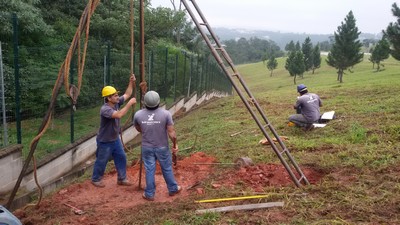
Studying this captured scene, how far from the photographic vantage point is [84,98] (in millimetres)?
10531

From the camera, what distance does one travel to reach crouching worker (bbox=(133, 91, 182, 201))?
5.60 meters

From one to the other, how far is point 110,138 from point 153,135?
101 centimetres

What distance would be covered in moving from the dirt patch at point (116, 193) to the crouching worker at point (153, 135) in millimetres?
363

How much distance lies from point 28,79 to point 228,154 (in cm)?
491

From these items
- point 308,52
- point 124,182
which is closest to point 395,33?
point 124,182

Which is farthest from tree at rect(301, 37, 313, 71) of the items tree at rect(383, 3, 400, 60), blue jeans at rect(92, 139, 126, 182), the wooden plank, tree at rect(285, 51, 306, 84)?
the wooden plank

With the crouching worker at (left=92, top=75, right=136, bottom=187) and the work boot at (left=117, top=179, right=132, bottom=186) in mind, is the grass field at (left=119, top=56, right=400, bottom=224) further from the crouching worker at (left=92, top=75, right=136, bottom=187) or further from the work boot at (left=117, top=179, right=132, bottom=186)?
the crouching worker at (left=92, top=75, right=136, bottom=187)

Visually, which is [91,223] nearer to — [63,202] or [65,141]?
[63,202]

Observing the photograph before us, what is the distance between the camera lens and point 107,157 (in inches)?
249

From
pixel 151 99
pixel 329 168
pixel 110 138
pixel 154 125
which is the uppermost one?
pixel 151 99

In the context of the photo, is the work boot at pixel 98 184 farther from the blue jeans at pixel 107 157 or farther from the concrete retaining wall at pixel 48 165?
the concrete retaining wall at pixel 48 165

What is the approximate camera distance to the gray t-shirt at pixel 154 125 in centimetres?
560

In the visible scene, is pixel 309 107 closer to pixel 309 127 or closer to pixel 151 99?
pixel 309 127

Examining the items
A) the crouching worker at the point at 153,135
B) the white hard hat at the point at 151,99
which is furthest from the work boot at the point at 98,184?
the white hard hat at the point at 151,99
